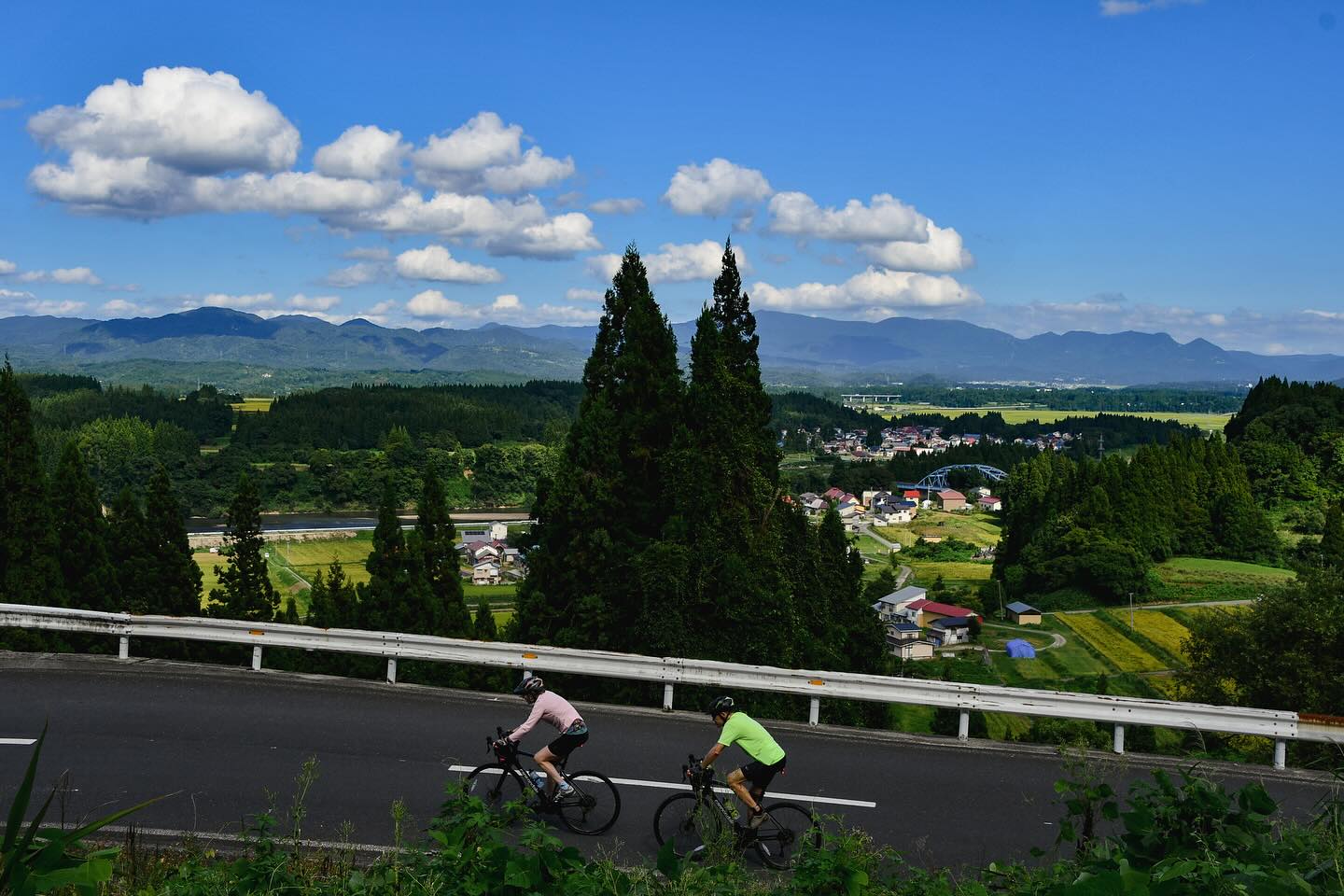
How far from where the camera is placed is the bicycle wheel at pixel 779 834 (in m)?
8.35

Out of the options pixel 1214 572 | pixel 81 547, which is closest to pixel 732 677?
pixel 81 547

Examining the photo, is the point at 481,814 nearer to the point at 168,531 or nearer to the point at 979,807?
the point at 979,807

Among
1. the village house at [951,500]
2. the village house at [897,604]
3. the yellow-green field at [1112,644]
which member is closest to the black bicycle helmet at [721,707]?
the yellow-green field at [1112,644]

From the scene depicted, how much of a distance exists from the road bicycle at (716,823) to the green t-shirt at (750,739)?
36cm

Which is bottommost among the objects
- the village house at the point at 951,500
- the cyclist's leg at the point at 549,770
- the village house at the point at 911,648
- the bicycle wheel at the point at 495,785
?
the village house at the point at 911,648

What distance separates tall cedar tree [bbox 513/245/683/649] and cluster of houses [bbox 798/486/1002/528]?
11132 cm

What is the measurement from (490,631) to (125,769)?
13.5 metres

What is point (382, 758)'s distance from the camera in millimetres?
10312

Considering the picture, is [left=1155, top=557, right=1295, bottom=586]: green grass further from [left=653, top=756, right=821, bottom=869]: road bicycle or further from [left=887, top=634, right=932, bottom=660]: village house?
[left=653, top=756, right=821, bottom=869]: road bicycle

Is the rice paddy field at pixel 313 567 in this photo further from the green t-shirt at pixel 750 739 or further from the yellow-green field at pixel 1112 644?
the green t-shirt at pixel 750 739

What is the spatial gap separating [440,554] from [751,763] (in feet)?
71.5

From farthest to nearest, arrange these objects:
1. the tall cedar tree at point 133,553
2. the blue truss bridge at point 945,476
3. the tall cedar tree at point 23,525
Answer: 1. the blue truss bridge at point 945,476
2. the tall cedar tree at point 133,553
3. the tall cedar tree at point 23,525

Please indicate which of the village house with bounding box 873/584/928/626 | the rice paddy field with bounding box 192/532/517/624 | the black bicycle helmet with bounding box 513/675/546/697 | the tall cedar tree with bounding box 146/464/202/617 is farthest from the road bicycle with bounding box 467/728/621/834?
the rice paddy field with bounding box 192/532/517/624

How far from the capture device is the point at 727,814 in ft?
27.2
